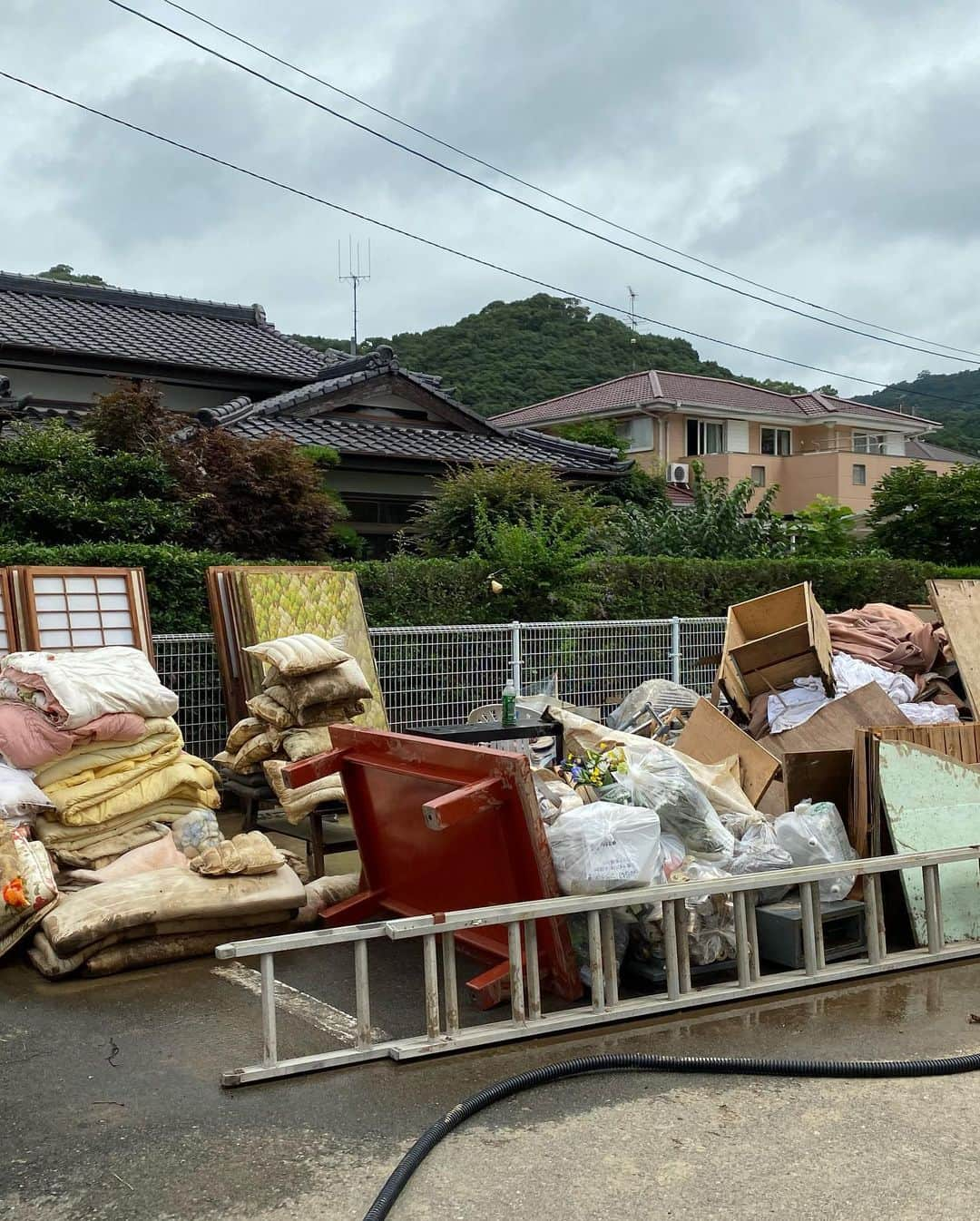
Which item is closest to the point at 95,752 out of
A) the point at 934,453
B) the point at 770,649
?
the point at 770,649

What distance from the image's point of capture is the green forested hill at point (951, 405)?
4675 centimetres

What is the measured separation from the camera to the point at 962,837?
546cm

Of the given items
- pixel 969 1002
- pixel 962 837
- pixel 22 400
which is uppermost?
pixel 22 400

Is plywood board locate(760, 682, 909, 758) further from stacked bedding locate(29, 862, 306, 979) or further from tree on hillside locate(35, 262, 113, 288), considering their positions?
tree on hillside locate(35, 262, 113, 288)

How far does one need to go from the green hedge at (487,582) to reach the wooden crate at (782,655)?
83.6 inches

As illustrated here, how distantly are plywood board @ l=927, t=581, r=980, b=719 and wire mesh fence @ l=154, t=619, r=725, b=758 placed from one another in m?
2.31

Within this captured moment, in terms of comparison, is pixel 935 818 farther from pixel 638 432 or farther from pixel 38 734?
pixel 638 432

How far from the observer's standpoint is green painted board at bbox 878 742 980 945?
5258 mm

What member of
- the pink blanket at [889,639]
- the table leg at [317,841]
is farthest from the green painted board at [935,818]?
the pink blanket at [889,639]

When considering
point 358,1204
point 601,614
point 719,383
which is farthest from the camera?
point 719,383

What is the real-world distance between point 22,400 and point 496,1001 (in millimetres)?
9850

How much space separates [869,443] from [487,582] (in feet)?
99.9

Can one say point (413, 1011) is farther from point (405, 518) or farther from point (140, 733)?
point (405, 518)

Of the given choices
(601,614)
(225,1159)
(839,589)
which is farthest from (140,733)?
(839,589)
